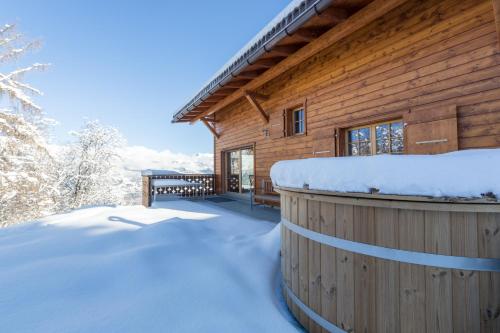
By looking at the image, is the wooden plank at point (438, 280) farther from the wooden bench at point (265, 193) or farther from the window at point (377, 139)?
the wooden bench at point (265, 193)

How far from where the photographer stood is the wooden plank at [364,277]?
1418 millimetres

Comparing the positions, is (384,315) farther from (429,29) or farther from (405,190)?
(429,29)

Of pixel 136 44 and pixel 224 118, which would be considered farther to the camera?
pixel 136 44

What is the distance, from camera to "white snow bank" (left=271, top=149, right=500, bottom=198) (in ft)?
3.59

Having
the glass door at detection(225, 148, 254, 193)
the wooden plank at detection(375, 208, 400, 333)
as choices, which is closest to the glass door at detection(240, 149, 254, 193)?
the glass door at detection(225, 148, 254, 193)

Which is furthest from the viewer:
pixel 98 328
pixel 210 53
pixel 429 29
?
pixel 210 53

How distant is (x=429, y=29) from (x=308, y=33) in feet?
5.64

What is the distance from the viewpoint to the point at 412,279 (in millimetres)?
1302

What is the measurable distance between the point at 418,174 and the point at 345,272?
76cm

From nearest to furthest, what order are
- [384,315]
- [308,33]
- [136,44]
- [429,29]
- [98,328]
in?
1. [384,315]
2. [98,328]
3. [429,29]
4. [308,33]
5. [136,44]

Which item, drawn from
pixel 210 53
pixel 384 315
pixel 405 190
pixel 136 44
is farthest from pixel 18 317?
pixel 210 53

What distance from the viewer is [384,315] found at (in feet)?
4.59

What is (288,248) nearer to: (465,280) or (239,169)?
(465,280)

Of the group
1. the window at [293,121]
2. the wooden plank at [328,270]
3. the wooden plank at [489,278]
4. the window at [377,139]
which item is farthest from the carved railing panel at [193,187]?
the wooden plank at [489,278]
